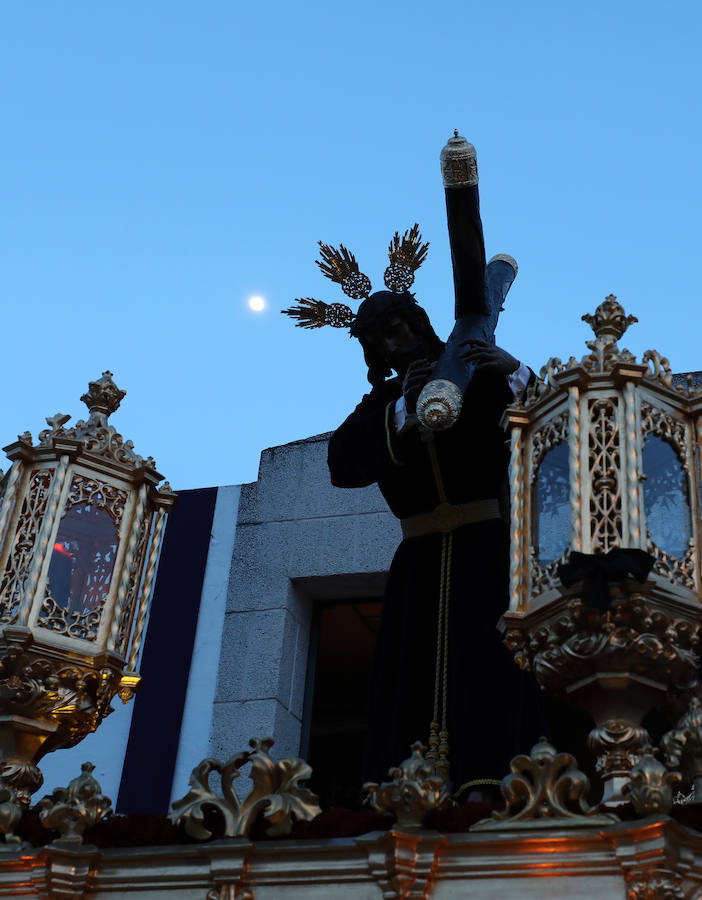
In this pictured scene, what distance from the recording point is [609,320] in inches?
177

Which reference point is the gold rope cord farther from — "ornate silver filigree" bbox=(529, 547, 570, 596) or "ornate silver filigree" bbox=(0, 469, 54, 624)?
"ornate silver filigree" bbox=(0, 469, 54, 624)

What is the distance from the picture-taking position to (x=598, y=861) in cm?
327

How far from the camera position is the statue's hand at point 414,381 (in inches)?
201

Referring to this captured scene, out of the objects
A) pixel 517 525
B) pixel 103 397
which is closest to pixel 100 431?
pixel 103 397

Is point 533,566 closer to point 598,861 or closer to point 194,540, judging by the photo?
point 598,861

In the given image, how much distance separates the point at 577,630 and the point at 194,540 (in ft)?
14.2

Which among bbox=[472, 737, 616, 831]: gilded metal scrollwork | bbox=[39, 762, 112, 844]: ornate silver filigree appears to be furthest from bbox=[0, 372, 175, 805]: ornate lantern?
bbox=[472, 737, 616, 831]: gilded metal scrollwork

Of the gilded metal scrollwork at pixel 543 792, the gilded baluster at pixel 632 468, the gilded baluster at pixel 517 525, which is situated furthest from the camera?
the gilded baluster at pixel 517 525

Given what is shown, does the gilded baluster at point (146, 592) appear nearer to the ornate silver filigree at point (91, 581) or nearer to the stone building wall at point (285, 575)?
the ornate silver filigree at point (91, 581)

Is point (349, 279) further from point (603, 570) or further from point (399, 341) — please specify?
point (603, 570)

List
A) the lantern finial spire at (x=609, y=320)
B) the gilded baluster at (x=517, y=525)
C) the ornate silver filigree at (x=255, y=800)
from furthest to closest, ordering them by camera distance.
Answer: the lantern finial spire at (x=609, y=320) → the gilded baluster at (x=517, y=525) → the ornate silver filigree at (x=255, y=800)

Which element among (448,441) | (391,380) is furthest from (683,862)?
(391,380)

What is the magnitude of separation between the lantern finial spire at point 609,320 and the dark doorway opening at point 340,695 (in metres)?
3.62

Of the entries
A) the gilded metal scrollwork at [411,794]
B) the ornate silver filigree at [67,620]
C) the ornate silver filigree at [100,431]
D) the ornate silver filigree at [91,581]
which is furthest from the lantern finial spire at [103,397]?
the gilded metal scrollwork at [411,794]
